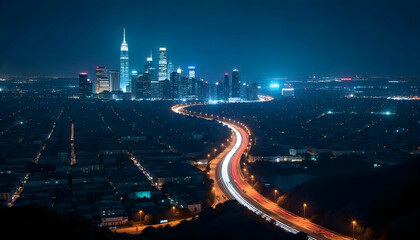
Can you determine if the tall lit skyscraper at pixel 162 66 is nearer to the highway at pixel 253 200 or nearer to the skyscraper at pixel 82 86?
the skyscraper at pixel 82 86

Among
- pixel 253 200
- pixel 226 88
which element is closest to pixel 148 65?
pixel 226 88

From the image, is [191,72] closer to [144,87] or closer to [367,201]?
[144,87]

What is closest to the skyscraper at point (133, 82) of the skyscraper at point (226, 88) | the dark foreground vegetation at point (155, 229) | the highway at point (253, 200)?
the skyscraper at point (226, 88)

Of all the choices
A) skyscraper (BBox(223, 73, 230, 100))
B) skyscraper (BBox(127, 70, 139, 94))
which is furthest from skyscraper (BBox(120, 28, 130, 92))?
skyscraper (BBox(223, 73, 230, 100))

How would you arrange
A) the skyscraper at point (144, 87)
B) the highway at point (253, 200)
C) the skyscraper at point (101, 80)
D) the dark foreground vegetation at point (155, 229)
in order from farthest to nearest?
the skyscraper at point (101, 80)
the skyscraper at point (144, 87)
the highway at point (253, 200)
the dark foreground vegetation at point (155, 229)

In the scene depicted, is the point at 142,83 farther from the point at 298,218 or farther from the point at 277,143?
the point at 298,218
